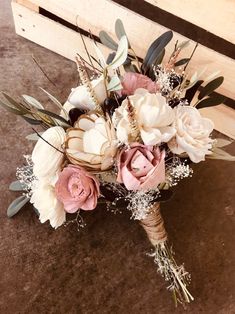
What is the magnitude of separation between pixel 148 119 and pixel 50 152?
208 millimetres

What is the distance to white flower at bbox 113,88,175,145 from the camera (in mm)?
1008

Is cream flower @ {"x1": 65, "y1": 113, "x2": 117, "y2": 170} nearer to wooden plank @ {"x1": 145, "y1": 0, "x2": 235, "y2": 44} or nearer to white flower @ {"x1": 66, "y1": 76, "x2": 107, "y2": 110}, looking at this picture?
white flower @ {"x1": 66, "y1": 76, "x2": 107, "y2": 110}

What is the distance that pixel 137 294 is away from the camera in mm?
1296

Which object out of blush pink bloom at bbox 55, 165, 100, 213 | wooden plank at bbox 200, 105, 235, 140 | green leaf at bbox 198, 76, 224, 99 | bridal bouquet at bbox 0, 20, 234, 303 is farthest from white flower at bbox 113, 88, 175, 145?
wooden plank at bbox 200, 105, 235, 140

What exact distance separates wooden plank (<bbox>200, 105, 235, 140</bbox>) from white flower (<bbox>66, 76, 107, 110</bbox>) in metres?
0.50

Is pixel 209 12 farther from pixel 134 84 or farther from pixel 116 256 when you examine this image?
pixel 116 256

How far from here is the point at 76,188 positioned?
109cm

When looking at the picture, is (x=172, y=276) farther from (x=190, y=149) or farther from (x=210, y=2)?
(x=210, y=2)

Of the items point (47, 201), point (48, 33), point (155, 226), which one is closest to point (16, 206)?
point (47, 201)

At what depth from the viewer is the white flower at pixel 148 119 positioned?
101 centimetres

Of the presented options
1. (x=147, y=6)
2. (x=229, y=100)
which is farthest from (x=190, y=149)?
(x=147, y=6)

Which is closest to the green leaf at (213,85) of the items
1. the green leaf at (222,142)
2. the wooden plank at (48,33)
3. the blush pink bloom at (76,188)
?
the green leaf at (222,142)

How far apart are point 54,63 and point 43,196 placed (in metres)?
0.64

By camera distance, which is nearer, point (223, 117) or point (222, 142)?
point (222, 142)
